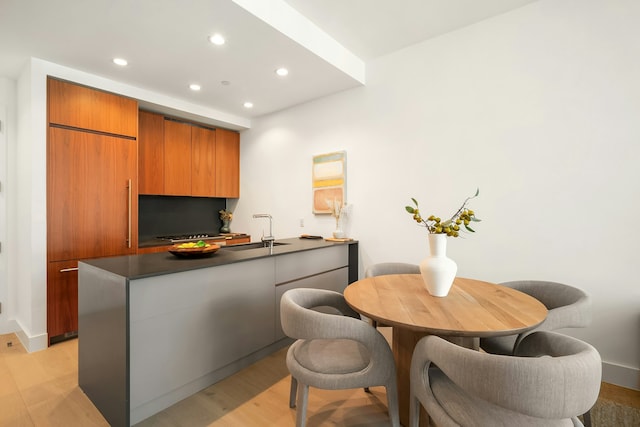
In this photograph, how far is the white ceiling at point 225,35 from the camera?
7.06 feet

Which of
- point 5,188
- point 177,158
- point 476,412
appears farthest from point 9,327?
point 476,412

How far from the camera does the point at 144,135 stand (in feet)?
12.6

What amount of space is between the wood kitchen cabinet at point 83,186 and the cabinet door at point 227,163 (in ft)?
4.55

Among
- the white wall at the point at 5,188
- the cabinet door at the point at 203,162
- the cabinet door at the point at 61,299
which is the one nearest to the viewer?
the cabinet door at the point at 61,299

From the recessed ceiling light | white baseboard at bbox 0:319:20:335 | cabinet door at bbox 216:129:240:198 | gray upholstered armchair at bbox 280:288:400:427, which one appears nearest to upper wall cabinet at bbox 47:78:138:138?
cabinet door at bbox 216:129:240:198

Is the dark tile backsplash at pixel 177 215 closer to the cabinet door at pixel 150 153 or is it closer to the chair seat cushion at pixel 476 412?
the cabinet door at pixel 150 153

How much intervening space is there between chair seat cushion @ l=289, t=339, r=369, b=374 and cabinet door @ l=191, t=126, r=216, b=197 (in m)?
3.43

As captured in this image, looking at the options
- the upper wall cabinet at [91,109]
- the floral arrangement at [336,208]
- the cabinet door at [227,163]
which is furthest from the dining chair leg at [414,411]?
the cabinet door at [227,163]

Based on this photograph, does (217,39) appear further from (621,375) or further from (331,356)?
(621,375)

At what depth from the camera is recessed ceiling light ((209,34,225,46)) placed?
242 cm

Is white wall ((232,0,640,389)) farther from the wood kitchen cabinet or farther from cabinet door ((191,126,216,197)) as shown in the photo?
the wood kitchen cabinet

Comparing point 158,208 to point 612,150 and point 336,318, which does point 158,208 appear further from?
point 612,150

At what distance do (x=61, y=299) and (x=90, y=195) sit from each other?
1042 mm

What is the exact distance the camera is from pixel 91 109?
120 inches
